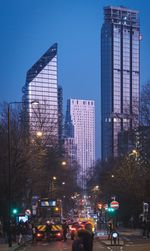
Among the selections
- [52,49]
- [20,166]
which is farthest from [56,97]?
[20,166]

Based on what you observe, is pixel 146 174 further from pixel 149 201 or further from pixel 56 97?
pixel 56 97

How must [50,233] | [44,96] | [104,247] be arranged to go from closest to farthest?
1. [104,247]
2. [50,233]
3. [44,96]

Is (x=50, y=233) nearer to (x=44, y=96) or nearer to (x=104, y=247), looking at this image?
(x=104, y=247)

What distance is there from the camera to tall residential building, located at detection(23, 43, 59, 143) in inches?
3016

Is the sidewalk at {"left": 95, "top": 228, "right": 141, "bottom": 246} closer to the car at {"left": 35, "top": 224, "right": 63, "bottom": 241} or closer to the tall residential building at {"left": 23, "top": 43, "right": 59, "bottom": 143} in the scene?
the car at {"left": 35, "top": 224, "right": 63, "bottom": 241}

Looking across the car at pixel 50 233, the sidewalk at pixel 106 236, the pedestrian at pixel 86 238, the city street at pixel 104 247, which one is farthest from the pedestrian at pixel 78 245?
the car at pixel 50 233

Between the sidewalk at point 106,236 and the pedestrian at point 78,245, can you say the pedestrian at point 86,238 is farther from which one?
the sidewalk at point 106,236

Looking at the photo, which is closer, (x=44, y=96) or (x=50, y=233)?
(x=50, y=233)

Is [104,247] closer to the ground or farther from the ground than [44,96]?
closer to the ground

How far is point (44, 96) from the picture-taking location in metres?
135

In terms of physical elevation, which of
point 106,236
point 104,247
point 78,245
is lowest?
point 106,236

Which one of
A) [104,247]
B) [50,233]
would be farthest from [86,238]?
[50,233]

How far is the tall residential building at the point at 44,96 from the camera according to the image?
7661 cm

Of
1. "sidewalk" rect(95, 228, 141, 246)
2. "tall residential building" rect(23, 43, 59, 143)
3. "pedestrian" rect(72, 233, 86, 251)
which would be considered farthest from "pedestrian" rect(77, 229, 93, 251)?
"tall residential building" rect(23, 43, 59, 143)
